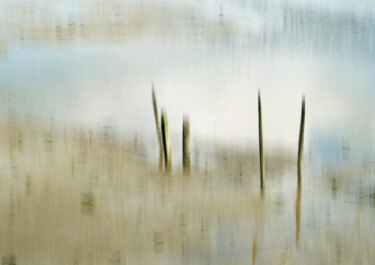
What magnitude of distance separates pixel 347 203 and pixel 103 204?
3584 mm

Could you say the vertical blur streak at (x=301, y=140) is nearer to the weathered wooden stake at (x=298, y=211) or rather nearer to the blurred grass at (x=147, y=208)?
the blurred grass at (x=147, y=208)

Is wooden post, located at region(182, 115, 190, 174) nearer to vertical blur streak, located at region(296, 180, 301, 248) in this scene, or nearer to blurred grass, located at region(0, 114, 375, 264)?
blurred grass, located at region(0, 114, 375, 264)

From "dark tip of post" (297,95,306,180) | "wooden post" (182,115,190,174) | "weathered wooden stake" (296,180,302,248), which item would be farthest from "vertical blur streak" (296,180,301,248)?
"wooden post" (182,115,190,174)

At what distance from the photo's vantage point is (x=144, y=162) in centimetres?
1144

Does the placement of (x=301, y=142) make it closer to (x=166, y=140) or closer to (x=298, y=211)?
(x=166, y=140)

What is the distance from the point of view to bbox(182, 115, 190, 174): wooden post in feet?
35.7

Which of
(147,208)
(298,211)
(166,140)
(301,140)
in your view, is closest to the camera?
(147,208)

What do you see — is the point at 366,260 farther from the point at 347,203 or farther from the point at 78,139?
the point at 78,139

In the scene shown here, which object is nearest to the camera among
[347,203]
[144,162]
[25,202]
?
[25,202]

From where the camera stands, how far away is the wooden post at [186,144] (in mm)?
10878

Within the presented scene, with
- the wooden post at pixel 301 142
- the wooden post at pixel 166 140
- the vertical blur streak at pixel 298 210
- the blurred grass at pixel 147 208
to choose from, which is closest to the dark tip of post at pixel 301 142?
the wooden post at pixel 301 142

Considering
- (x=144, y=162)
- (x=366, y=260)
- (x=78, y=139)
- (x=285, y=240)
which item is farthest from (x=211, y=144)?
(x=366, y=260)

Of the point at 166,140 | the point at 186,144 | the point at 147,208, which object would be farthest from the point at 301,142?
the point at 147,208

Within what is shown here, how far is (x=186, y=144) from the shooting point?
11047 mm
